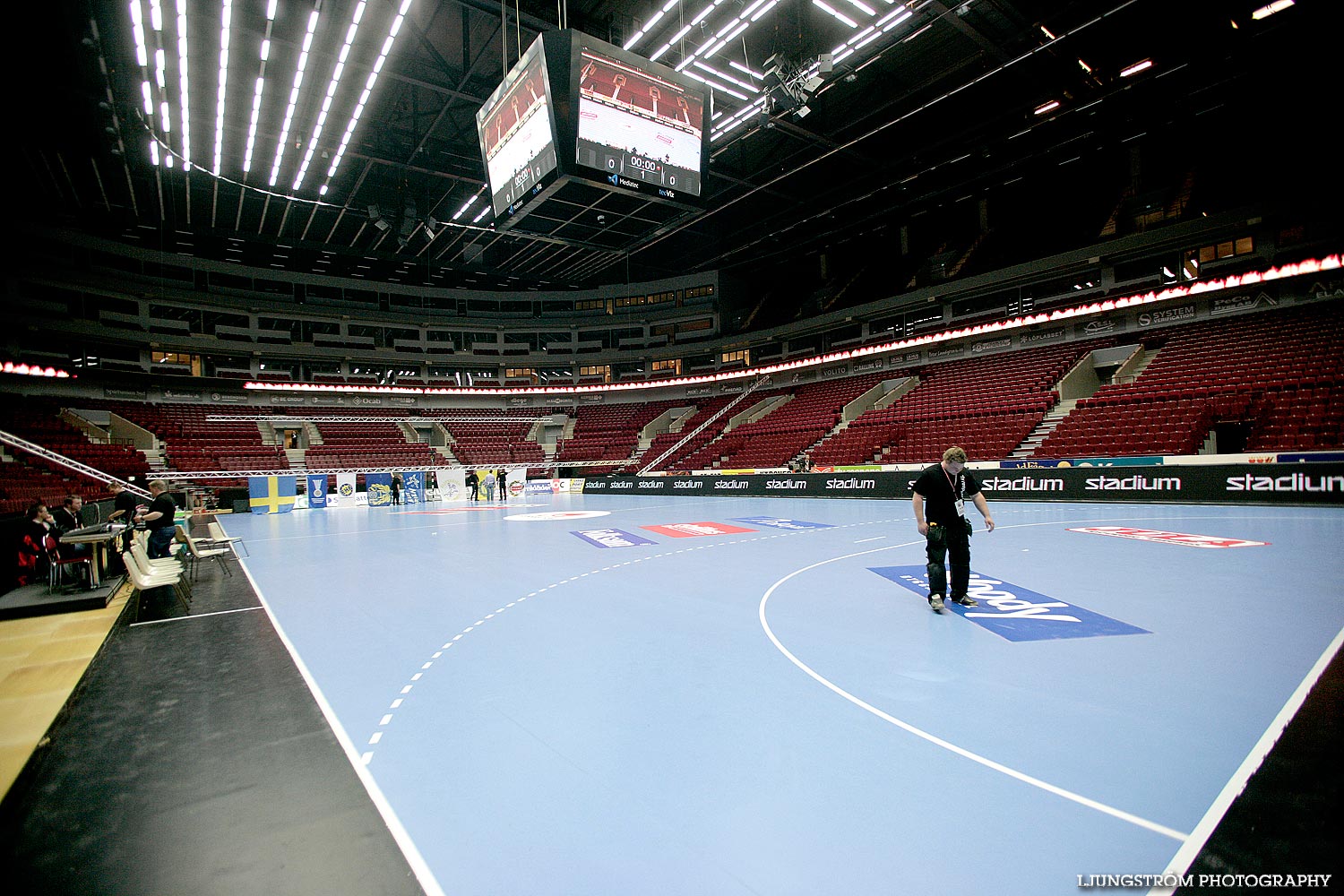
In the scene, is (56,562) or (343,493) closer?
(56,562)

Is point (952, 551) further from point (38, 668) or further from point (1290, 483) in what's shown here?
point (1290, 483)

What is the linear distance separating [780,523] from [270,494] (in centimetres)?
2094

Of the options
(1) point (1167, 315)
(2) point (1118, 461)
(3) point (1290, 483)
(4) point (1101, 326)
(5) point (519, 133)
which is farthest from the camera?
(4) point (1101, 326)

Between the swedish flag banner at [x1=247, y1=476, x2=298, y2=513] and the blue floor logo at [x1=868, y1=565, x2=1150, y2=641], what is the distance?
974 inches

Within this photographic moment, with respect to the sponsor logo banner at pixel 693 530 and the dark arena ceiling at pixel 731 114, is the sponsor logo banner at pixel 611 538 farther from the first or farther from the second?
the dark arena ceiling at pixel 731 114

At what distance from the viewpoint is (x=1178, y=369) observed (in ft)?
62.5

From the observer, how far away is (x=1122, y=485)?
48.1 ft

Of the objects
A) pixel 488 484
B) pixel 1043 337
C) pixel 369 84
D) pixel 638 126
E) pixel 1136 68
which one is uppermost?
pixel 1136 68

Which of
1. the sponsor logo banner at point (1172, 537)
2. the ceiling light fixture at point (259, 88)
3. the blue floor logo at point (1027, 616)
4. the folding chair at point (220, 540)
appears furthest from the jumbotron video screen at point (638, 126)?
the sponsor logo banner at point (1172, 537)

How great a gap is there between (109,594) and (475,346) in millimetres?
34121

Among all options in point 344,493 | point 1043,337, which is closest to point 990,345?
point 1043,337

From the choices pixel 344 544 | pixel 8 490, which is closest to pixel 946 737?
pixel 344 544

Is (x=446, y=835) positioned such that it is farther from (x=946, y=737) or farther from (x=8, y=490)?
(x=8, y=490)

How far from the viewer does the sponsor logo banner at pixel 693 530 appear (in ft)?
37.7
